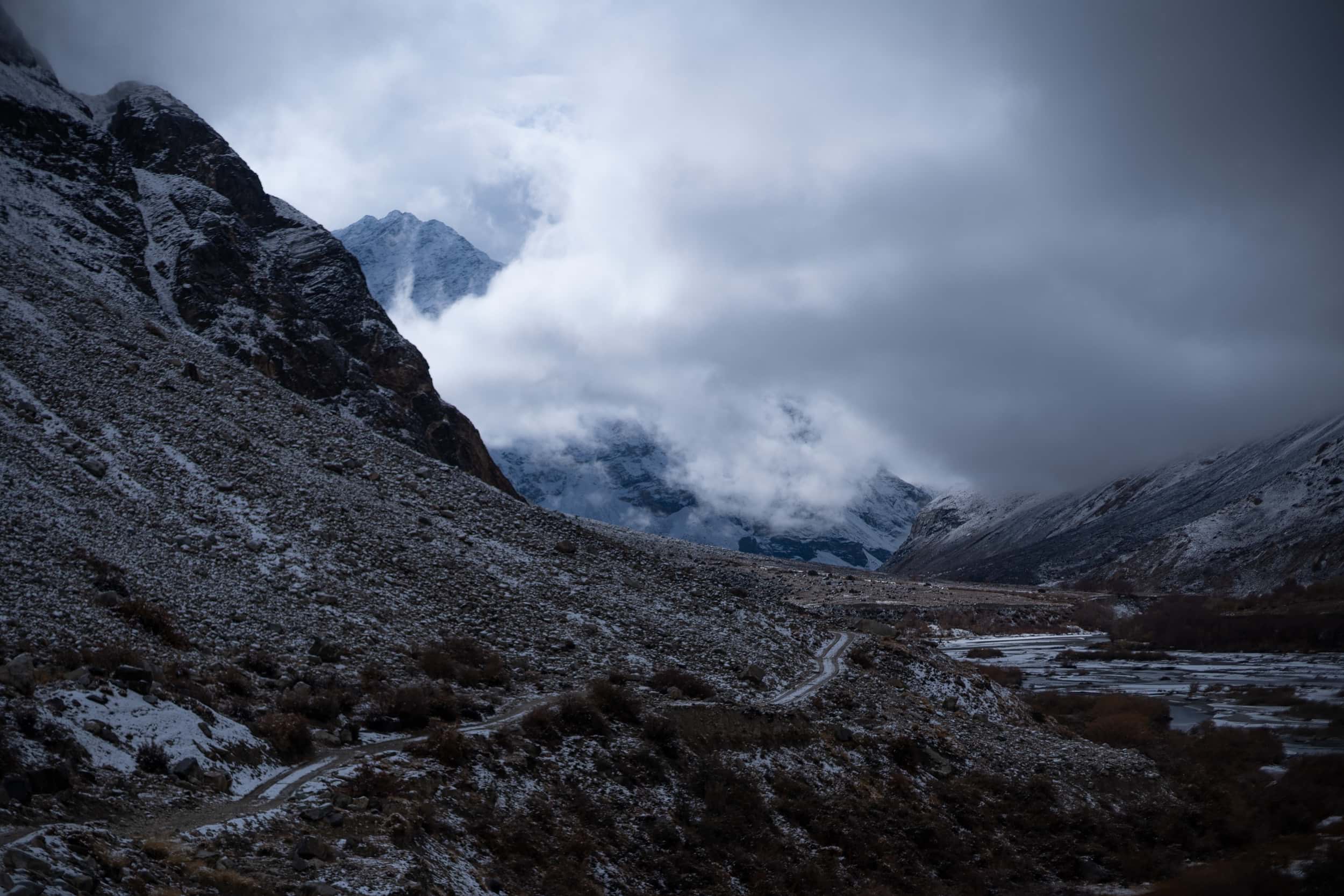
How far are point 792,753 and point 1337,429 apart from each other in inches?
7396

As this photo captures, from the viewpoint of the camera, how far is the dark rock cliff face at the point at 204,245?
63.2 meters

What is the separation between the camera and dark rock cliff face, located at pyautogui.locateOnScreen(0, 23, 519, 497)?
208 feet

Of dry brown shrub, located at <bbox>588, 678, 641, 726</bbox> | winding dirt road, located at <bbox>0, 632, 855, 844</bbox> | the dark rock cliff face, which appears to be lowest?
winding dirt road, located at <bbox>0, 632, 855, 844</bbox>

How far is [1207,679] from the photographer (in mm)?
67562

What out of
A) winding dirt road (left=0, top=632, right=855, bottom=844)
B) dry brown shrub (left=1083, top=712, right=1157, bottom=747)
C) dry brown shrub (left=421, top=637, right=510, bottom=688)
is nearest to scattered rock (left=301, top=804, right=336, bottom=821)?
winding dirt road (left=0, top=632, right=855, bottom=844)

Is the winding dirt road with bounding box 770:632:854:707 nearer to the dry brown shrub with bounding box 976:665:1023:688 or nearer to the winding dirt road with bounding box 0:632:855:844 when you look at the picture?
the winding dirt road with bounding box 0:632:855:844

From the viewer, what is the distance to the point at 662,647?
38719 millimetres

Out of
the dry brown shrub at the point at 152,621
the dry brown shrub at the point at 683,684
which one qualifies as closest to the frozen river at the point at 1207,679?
the dry brown shrub at the point at 683,684

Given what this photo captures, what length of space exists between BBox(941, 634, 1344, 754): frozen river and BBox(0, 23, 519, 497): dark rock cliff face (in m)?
50.2

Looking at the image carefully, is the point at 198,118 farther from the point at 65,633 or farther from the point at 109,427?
the point at 65,633

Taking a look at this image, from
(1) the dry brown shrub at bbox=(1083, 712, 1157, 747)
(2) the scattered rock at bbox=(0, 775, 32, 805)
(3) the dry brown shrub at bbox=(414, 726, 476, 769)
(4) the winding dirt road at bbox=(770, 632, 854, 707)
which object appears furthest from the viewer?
(1) the dry brown shrub at bbox=(1083, 712, 1157, 747)

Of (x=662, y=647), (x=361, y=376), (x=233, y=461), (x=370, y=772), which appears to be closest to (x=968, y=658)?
(x=662, y=647)

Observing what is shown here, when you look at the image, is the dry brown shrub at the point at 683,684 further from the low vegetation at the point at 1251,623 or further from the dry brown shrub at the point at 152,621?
the low vegetation at the point at 1251,623

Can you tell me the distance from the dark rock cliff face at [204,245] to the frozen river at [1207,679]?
50.2 metres
